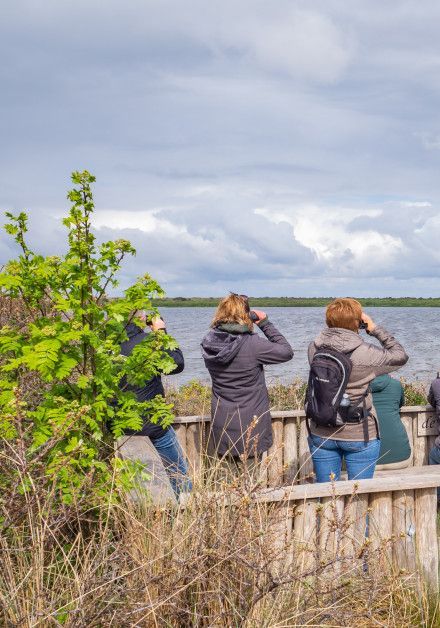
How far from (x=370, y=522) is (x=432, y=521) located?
0.48 metres

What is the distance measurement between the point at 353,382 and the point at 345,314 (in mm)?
541

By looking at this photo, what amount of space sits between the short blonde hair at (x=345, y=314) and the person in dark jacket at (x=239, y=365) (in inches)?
18.5

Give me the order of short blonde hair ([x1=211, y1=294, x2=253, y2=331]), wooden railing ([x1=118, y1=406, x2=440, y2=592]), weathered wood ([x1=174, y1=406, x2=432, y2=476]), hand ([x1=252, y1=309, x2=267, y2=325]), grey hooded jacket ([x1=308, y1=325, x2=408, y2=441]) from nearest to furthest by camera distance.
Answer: wooden railing ([x1=118, y1=406, x2=440, y2=592]) → grey hooded jacket ([x1=308, y1=325, x2=408, y2=441]) → short blonde hair ([x1=211, y1=294, x2=253, y2=331]) → hand ([x1=252, y1=309, x2=267, y2=325]) → weathered wood ([x1=174, y1=406, x2=432, y2=476])

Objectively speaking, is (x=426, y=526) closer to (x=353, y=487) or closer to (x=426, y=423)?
(x=353, y=487)

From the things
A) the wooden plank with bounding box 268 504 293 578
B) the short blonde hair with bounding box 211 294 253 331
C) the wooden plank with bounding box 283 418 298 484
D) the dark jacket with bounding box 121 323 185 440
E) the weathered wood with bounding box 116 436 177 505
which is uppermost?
the short blonde hair with bounding box 211 294 253 331

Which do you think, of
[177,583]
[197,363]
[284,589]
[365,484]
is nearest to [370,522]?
[365,484]

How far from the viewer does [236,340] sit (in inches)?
224

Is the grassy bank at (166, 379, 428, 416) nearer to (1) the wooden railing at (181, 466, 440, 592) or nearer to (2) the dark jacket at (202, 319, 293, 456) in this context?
(2) the dark jacket at (202, 319, 293, 456)

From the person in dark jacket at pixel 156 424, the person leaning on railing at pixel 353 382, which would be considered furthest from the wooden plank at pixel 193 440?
the person leaning on railing at pixel 353 382

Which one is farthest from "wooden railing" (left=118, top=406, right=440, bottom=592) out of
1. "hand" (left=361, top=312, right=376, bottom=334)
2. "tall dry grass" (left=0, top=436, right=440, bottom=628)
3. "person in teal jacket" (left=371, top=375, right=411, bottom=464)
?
"person in teal jacket" (left=371, top=375, right=411, bottom=464)

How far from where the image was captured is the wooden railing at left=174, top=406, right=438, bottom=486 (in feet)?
24.5

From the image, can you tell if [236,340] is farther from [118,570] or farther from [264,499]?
[118,570]

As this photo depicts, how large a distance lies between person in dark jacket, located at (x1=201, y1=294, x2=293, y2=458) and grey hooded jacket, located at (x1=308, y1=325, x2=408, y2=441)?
1.37 ft

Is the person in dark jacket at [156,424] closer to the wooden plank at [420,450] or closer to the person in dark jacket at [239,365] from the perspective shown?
the person in dark jacket at [239,365]
